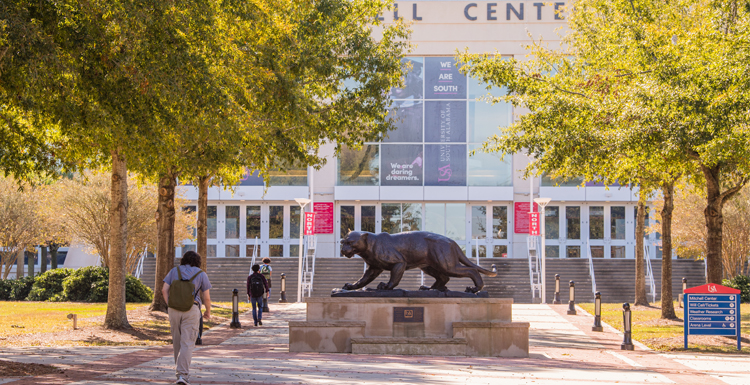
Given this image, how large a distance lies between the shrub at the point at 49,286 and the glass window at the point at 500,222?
67.6 feet

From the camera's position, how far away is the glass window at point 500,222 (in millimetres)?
36969

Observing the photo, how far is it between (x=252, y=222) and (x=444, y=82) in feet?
41.7

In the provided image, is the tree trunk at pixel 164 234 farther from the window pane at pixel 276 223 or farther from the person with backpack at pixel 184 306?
the window pane at pixel 276 223

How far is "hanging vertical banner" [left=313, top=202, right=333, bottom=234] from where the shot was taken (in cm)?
3700

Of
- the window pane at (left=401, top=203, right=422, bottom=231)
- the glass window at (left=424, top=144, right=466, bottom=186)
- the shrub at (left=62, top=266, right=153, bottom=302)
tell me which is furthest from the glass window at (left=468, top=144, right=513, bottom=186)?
the shrub at (left=62, top=266, right=153, bottom=302)

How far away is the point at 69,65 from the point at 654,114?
10.0 meters

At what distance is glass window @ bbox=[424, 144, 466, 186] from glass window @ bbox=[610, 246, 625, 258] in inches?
339

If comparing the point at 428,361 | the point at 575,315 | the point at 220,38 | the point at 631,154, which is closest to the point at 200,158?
the point at 220,38

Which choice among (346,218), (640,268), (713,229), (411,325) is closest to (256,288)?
(411,325)

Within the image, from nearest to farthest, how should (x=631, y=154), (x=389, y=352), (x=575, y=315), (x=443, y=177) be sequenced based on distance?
(x=389, y=352) < (x=631, y=154) < (x=575, y=315) < (x=443, y=177)

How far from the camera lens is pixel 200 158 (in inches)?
611

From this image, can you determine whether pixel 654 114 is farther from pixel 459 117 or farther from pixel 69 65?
pixel 459 117

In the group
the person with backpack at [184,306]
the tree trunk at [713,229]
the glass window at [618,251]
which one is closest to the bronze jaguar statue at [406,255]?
the person with backpack at [184,306]

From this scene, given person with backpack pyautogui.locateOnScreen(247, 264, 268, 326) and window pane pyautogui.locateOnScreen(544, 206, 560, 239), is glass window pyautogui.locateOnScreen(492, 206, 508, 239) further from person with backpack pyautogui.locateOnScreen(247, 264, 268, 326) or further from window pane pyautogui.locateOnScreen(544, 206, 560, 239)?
person with backpack pyautogui.locateOnScreen(247, 264, 268, 326)
